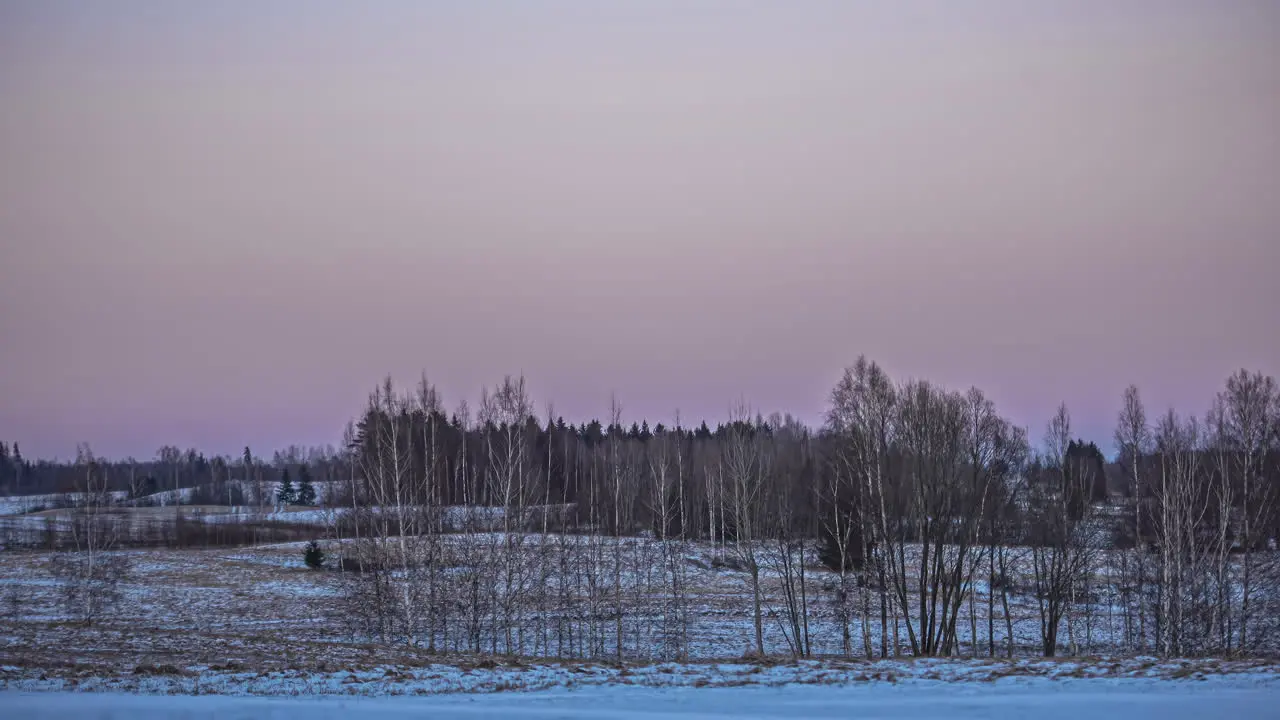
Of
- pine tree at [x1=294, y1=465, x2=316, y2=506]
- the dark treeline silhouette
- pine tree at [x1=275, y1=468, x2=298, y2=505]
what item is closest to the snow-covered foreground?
the dark treeline silhouette

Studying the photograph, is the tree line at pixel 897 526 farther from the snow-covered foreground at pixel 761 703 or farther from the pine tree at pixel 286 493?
the pine tree at pixel 286 493

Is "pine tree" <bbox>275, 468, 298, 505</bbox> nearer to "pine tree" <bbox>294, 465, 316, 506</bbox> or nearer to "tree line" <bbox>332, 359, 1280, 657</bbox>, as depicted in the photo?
"pine tree" <bbox>294, 465, 316, 506</bbox>

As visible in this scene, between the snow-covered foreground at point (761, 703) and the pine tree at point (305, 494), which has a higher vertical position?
the snow-covered foreground at point (761, 703)

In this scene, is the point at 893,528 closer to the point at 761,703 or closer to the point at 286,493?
the point at 761,703

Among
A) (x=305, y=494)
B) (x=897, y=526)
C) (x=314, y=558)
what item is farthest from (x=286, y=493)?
(x=897, y=526)

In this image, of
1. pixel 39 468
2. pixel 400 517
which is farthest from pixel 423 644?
pixel 39 468

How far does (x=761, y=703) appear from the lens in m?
16.8

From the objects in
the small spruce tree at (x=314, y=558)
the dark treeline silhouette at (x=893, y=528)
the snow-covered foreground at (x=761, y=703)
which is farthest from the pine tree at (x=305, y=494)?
the snow-covered foreground at (x=761, y=703)

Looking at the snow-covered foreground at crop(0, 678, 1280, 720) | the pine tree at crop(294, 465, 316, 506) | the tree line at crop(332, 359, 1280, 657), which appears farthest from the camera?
the pine tree at crop(294, 465, 316, 506)

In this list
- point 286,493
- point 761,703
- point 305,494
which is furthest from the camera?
point 305,494

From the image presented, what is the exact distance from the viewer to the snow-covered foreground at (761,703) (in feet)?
49.4

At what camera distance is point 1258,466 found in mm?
38156

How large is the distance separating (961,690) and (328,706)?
1168 centimetres

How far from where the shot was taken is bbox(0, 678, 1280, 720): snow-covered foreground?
1506 cm
